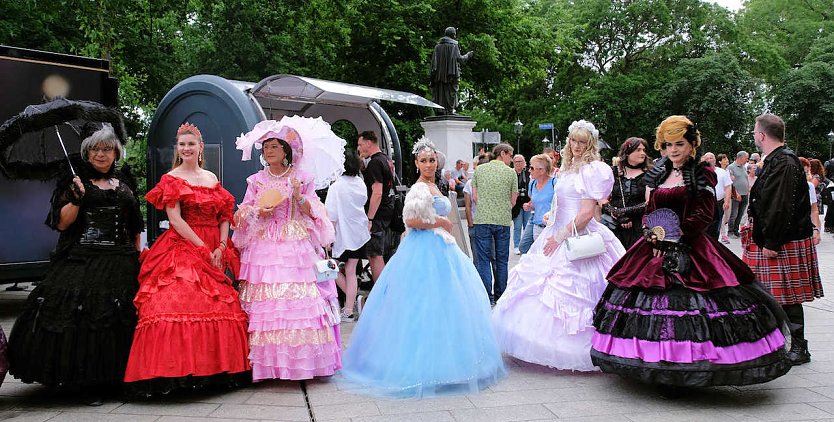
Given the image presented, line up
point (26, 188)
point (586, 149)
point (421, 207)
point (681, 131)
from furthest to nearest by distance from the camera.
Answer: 1. point (26, 188)
2. point (586, 149)
3. point (421, 207)
4. point (681, 131)

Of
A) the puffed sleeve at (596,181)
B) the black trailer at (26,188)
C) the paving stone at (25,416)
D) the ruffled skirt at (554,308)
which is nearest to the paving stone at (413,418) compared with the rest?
the ruffled skirt at (554,308)

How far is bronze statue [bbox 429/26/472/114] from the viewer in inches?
752

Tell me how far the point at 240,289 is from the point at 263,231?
460mm

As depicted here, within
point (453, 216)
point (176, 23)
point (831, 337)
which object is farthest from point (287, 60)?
point (831, 337)

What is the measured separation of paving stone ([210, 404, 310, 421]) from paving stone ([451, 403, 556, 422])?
99cm

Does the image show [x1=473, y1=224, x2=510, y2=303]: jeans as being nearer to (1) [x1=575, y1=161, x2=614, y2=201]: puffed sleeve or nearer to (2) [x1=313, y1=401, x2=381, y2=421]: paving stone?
(1) [x1=575, y1=161, x2=614, y2=201]: puffed sleeve

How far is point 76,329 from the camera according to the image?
15.3 ft

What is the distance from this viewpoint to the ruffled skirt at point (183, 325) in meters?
4.68

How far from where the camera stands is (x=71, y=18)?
14797mm

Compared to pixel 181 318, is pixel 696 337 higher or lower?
lower

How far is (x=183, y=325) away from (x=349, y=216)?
3.08 metres

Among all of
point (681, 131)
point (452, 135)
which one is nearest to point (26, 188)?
point (681, 131)

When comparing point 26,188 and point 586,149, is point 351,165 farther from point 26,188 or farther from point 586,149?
point 26,188

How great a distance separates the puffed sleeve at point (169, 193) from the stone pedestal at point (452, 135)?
14322 millimetres
